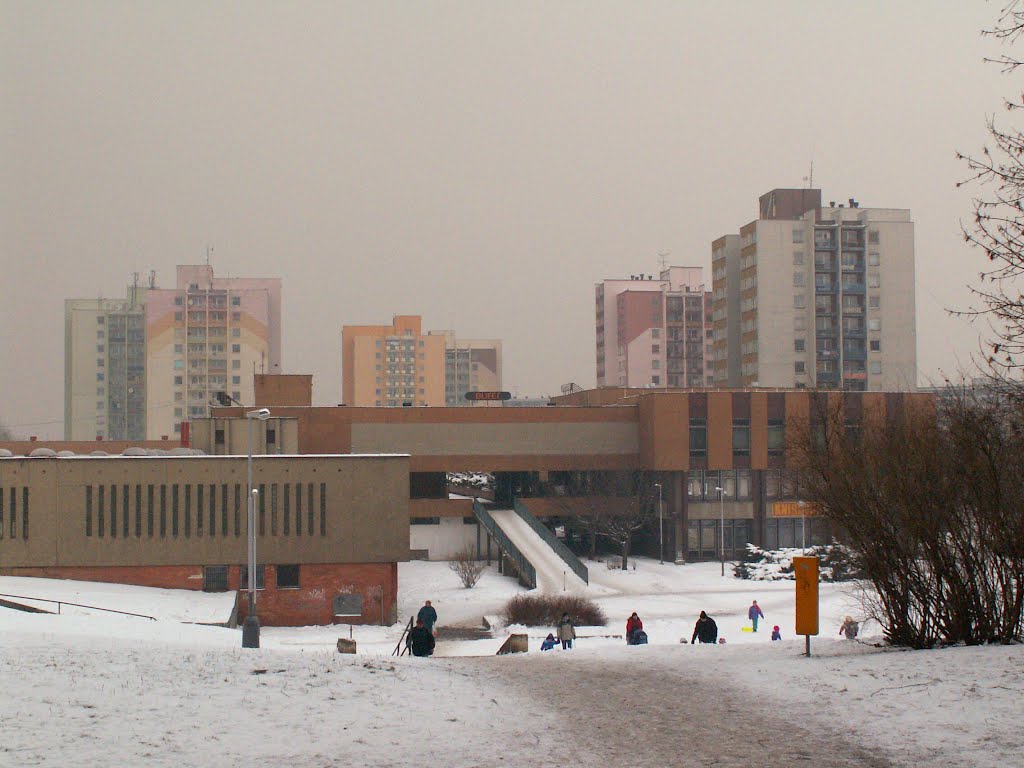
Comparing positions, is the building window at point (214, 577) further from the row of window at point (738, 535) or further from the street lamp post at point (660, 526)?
the row of window at point (738, 535)

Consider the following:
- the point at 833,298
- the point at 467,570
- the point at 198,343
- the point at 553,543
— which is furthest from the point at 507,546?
the point at 198,343

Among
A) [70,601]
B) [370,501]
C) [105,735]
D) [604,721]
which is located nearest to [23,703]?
[105,735]

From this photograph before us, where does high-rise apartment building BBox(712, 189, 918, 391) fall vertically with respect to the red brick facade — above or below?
above

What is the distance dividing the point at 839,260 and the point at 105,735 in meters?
115

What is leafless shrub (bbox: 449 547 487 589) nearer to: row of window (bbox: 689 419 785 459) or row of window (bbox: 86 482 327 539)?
row of window (bbox: 86 482 327 539)

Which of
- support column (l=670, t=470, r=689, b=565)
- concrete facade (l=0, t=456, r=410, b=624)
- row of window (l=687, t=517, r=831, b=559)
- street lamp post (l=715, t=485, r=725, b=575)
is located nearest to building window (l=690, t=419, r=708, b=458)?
support column (l=670, t=470, r=689, b=565)

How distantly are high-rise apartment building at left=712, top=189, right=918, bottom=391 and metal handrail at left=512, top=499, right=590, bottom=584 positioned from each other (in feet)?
155

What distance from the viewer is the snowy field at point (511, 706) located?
12742 mm

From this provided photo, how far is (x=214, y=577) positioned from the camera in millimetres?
54375

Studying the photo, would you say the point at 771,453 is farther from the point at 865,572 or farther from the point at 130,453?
the point at 865,572

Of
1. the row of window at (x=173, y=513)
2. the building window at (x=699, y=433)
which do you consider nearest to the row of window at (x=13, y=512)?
the row of window at (x=173, y=513)

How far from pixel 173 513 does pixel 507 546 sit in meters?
25.3

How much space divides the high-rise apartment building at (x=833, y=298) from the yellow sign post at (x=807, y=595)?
101872 millimetres

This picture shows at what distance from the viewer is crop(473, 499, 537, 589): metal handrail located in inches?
2672
